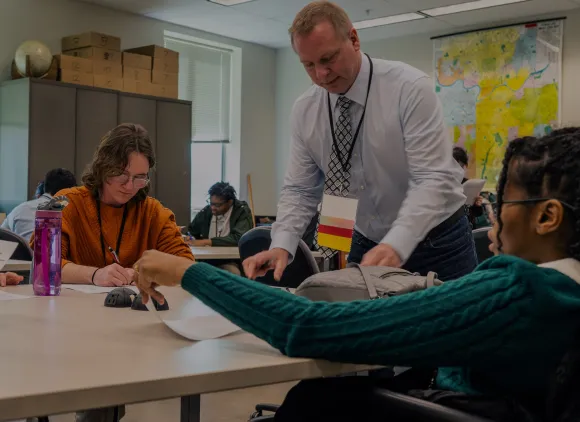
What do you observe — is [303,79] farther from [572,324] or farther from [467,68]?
[572,324]

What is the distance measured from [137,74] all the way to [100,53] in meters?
0.43

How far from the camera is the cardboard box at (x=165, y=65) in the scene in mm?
6633

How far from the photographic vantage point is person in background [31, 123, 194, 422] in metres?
2.23

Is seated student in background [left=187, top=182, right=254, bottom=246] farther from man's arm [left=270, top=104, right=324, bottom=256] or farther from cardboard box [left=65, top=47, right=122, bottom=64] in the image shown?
man's arm [left=270, top=104, right=324, bottom=256]

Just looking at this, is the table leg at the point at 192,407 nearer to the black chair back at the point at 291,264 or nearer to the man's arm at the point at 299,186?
the man's arm at the point at 299,186

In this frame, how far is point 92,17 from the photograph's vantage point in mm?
6727

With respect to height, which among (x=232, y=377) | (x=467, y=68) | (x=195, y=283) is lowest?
(x=232, y=377)

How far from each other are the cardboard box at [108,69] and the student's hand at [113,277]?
4.53 m

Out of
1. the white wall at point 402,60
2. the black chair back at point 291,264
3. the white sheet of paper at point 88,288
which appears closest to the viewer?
the white sheet of paper at point 88,288

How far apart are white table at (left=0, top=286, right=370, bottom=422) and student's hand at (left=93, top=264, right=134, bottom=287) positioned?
23.2 inches

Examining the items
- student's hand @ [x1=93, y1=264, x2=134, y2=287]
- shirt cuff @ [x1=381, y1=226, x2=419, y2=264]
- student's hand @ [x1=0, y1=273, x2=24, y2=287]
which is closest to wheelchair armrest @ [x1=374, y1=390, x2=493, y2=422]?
shirt cuff @ [x1=381, y1=226, x2=419, y2=264]

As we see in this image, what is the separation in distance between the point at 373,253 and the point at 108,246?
981 millimetres

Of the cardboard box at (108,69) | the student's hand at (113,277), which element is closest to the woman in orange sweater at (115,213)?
the student's hand at (113,277)

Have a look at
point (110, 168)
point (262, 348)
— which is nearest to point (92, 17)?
point (110, 168)
